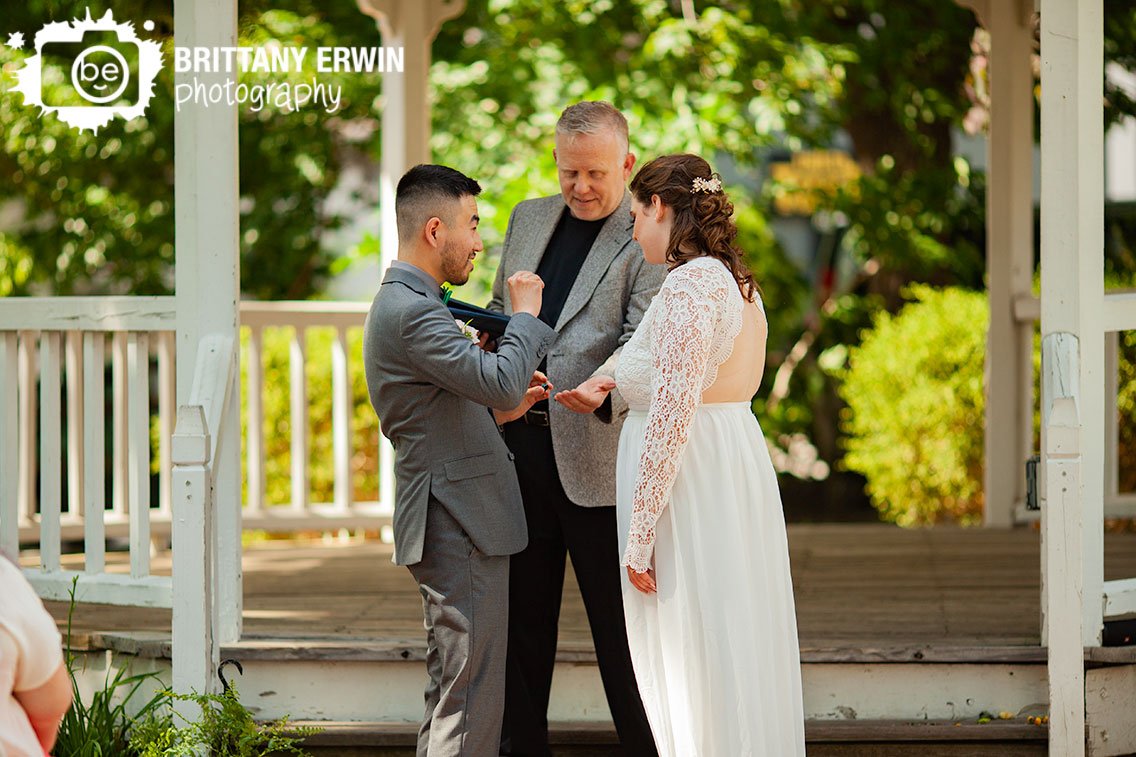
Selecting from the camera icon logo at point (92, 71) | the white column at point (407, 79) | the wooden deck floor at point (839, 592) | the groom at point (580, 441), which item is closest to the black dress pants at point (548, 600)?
the groom at point (580, 441)

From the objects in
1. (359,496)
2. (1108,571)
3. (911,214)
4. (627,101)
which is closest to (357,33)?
(627,101)

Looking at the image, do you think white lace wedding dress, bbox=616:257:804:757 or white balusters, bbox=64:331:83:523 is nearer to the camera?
white lace wedding dress, bbox=616:257:804:757

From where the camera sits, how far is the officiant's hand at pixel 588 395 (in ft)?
11.9

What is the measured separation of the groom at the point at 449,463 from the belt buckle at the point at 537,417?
340 millimetres

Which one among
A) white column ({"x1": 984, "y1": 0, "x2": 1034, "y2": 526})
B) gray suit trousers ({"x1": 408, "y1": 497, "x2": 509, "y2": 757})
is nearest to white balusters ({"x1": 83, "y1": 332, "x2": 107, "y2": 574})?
gray suit trousers ({"x1": 408, "y1": 497, "x2": 509, "y2": 757})

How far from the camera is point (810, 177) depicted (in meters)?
12.0

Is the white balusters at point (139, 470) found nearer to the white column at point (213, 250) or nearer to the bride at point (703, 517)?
the white column at point (213, 250)

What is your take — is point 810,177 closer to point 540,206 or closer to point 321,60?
point 321,60

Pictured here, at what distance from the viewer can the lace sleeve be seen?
10.9 ft

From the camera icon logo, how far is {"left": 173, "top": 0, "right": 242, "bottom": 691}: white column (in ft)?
2.14

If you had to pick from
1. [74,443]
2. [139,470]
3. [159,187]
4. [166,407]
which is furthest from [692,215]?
[159,187]

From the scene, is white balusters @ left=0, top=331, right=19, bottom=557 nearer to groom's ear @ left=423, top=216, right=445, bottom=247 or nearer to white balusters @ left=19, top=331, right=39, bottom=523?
white balusters @ left=19, top=331, right=39, bottom=523

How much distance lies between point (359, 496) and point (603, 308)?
16.5 feet

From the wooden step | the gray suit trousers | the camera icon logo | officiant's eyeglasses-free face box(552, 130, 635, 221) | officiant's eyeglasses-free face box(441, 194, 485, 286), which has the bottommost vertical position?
the wooden step
